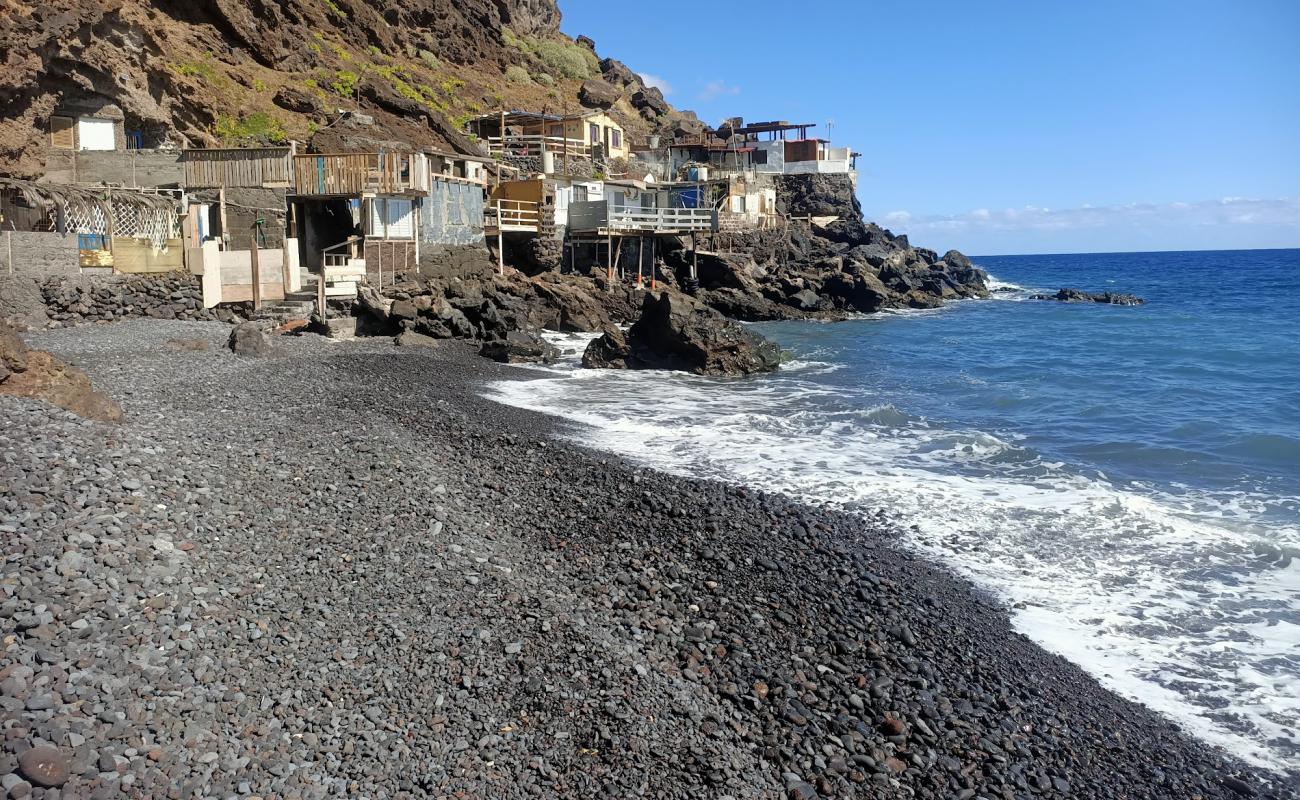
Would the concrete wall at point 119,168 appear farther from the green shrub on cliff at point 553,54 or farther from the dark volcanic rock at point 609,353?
the green shrub on cliff at point 553,54

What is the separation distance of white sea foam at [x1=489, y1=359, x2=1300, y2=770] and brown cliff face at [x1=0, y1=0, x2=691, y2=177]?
1877cm

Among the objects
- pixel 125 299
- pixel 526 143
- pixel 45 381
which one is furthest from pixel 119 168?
pixel 526 143

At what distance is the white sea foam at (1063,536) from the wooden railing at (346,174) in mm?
11035

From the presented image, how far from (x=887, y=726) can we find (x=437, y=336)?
22257 mm

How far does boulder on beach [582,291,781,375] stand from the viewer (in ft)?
86.5

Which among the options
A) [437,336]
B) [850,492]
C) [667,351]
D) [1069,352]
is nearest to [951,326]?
[1069,352]

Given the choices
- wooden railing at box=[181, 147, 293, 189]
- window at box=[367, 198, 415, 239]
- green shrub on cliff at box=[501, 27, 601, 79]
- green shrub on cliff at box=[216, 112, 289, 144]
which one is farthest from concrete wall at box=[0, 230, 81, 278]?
green shrub on cliff at box=[501, 27, 601, 79]

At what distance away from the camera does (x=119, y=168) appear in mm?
26406

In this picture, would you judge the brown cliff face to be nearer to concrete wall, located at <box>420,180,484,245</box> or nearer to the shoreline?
concrete wall, located at <box>420,180,484,245</box>

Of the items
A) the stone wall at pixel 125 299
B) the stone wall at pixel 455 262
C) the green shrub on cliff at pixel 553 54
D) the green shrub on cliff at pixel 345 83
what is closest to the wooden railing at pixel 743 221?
the stone wall at pixel 455 262

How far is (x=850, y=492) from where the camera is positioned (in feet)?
44.6

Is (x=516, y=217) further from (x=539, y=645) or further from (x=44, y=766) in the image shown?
(x=44, y=766)

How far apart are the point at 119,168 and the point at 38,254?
7.31m

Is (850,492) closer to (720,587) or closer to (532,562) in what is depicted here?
(720,587)
